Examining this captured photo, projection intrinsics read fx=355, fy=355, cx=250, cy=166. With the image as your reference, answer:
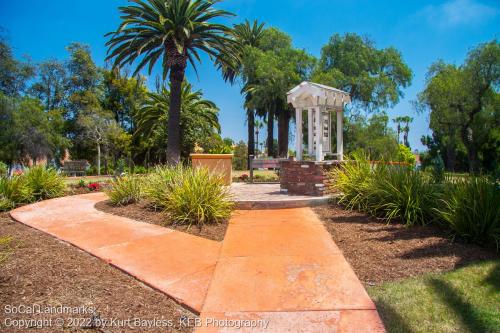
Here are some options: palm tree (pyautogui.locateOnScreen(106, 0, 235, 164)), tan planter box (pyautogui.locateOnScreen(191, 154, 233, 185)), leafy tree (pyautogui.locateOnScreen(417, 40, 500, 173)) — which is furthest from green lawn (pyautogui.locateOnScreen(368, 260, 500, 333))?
leafy tree (pyautogui.locateOnScreen(417, 40, 500, 173))

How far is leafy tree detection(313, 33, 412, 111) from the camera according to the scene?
87.6 feet

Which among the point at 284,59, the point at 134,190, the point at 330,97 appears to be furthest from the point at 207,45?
the point at 284,59

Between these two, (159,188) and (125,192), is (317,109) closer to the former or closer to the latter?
(159,188)

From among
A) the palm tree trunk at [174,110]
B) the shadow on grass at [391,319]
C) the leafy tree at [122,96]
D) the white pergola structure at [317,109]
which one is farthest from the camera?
the leafy tree at [122,96]

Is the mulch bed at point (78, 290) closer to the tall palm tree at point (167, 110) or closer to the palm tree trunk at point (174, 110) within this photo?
the palm tree trunk at point (174, 110)

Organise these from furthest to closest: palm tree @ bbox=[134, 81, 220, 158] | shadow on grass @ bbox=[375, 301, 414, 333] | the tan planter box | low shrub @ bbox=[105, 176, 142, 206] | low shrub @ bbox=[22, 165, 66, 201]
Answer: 1. palm tree @ bbox=[134, 81, 220, 158]
2. the tan planter box
3. low shrub @ bbox=[22, 165, 66, 201]
4. low shrub @ bbox=[105, 176, 142, 206]
5. shadow on grass @ bbox=[375, 301, 414, 333]

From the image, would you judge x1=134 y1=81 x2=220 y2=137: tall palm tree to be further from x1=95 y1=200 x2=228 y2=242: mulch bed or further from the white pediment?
x1=95 y1=200 x2=228 y2=242: mulch bed

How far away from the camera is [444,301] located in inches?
113

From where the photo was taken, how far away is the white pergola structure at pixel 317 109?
27.6 feet

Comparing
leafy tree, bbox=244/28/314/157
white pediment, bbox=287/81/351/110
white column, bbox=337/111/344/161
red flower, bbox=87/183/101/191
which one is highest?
leafy tree, bbox=244/28/314/157

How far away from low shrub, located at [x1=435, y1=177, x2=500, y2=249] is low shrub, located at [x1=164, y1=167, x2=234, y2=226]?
3242 mm

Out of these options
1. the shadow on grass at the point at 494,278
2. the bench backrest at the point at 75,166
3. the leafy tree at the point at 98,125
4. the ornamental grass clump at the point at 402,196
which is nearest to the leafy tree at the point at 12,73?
the leafy tree at the point at 98,125

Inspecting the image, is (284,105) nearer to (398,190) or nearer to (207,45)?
(207,45)

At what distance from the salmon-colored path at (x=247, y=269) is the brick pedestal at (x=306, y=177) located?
1537 millimetres
